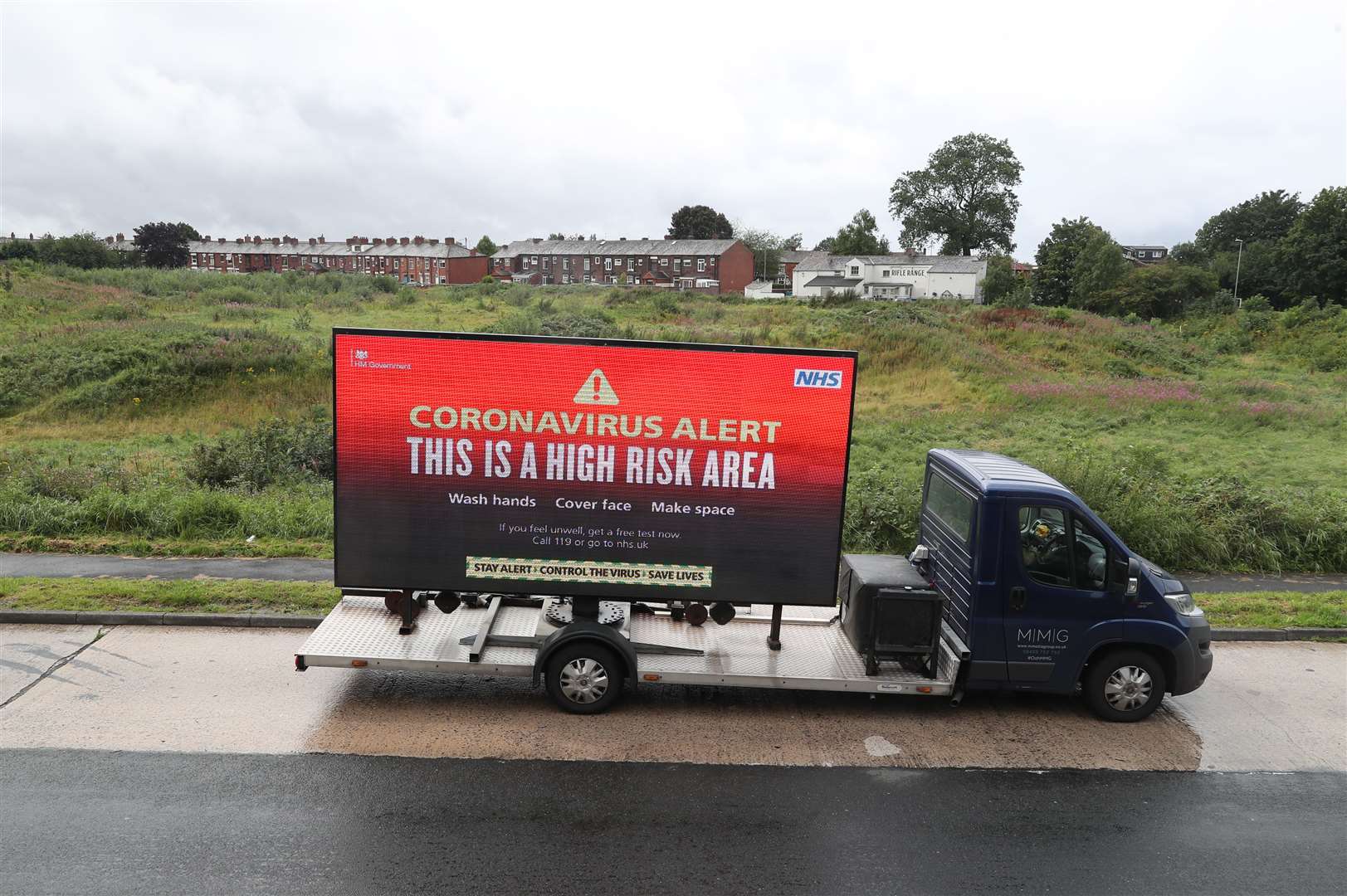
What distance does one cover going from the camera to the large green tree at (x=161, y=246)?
3971 inches

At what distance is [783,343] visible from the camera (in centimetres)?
3569

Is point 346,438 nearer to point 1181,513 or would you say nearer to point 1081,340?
point 1181,513

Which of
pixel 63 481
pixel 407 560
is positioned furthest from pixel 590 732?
pixel 63 481

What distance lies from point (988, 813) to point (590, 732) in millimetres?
3242

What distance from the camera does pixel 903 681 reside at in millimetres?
8016

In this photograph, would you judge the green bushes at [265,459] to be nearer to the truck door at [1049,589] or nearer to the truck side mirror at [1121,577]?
the truck door at [1049,589]

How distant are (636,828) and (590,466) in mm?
3020

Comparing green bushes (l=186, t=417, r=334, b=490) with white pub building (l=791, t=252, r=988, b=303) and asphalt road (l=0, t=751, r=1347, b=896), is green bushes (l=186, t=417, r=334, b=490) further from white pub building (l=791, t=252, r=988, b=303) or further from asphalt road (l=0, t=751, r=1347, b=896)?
white pub building (l=791, t=252, r=988, b=303)

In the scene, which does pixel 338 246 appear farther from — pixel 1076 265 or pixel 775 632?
pixel 775 632

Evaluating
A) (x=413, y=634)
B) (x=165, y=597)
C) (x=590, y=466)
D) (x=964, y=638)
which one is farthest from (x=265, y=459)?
(x=964, y=638)

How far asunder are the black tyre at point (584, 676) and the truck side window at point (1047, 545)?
12.4 ft

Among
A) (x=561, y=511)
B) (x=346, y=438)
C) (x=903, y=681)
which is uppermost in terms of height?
(x=346, y=438)

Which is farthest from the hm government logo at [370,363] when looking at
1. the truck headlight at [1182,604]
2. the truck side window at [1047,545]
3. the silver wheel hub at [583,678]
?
the truck headlight at [1182,604]

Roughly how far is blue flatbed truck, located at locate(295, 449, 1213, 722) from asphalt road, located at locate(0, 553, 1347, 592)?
3.82m
